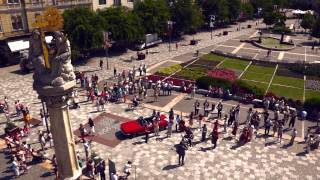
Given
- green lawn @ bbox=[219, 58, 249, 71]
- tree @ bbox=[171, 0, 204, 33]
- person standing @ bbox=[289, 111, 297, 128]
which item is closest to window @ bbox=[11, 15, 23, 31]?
tree @ bbox=[171, 0, 204, 33]

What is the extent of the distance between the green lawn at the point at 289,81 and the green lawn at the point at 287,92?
1.57 meters

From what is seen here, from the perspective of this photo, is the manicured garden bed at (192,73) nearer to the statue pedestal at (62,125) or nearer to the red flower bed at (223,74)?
the red flower bed at (223,74)

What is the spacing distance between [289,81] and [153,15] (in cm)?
2687

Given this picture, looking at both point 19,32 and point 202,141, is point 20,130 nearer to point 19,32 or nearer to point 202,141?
point 202,141

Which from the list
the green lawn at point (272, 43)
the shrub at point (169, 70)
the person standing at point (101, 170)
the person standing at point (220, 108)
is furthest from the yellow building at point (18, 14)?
the green lawn at point (272, 43)

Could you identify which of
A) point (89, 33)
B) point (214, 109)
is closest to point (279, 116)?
point (214, 109)

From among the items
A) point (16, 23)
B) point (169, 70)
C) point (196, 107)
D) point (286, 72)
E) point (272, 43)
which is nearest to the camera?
point (196, 107)

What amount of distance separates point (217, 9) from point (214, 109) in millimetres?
47502

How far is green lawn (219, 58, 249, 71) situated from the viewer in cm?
4644

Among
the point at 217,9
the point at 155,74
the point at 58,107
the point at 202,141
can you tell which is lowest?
the point at 202,141

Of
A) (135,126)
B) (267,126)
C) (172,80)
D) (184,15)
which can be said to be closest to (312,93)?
(267,126)

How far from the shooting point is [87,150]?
24062 millimetres

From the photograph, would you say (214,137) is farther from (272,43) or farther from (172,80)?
(272,43)

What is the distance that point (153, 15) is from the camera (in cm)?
5819
